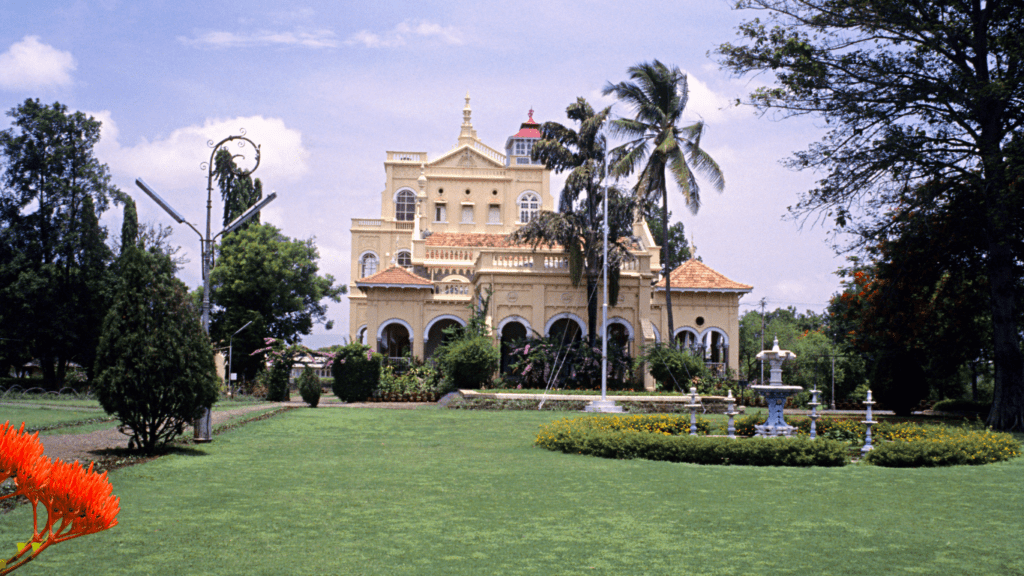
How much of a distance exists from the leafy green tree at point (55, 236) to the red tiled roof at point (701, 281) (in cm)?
2540

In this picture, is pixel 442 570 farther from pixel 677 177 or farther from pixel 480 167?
pixel 480 167

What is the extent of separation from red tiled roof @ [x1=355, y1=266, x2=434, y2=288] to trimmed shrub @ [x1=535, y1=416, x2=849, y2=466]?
19.5 m

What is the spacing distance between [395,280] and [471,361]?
628 cm

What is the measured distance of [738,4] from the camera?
2105cm

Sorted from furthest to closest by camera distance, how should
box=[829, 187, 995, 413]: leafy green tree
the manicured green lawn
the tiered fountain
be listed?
1. box=[829, 187, 995, 413]: leafy green tree
2. the tiered fountain
3. the manicured green lawn

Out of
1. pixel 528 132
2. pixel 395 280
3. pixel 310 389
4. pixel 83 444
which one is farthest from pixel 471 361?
pixel 528 132

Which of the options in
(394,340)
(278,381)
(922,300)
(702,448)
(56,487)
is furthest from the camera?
(394,340)

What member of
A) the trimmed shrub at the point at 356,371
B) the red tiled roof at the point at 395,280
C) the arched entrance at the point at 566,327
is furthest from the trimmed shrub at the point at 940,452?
the red tiled roof at the point at 395,280

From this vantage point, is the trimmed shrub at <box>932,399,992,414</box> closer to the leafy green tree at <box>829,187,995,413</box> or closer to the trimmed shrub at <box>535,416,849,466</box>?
the leafy green tree at <box>829,187,995,413</box>

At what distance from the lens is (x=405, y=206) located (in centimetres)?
4597

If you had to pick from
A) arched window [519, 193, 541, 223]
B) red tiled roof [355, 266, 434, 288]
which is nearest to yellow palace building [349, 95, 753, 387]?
red tiled roof [355, 266, 434, 288]

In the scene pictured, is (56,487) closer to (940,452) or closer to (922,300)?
(940,452)

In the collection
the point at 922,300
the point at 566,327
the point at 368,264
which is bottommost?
the point at 566,327

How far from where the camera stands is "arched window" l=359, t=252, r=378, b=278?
45.0m
